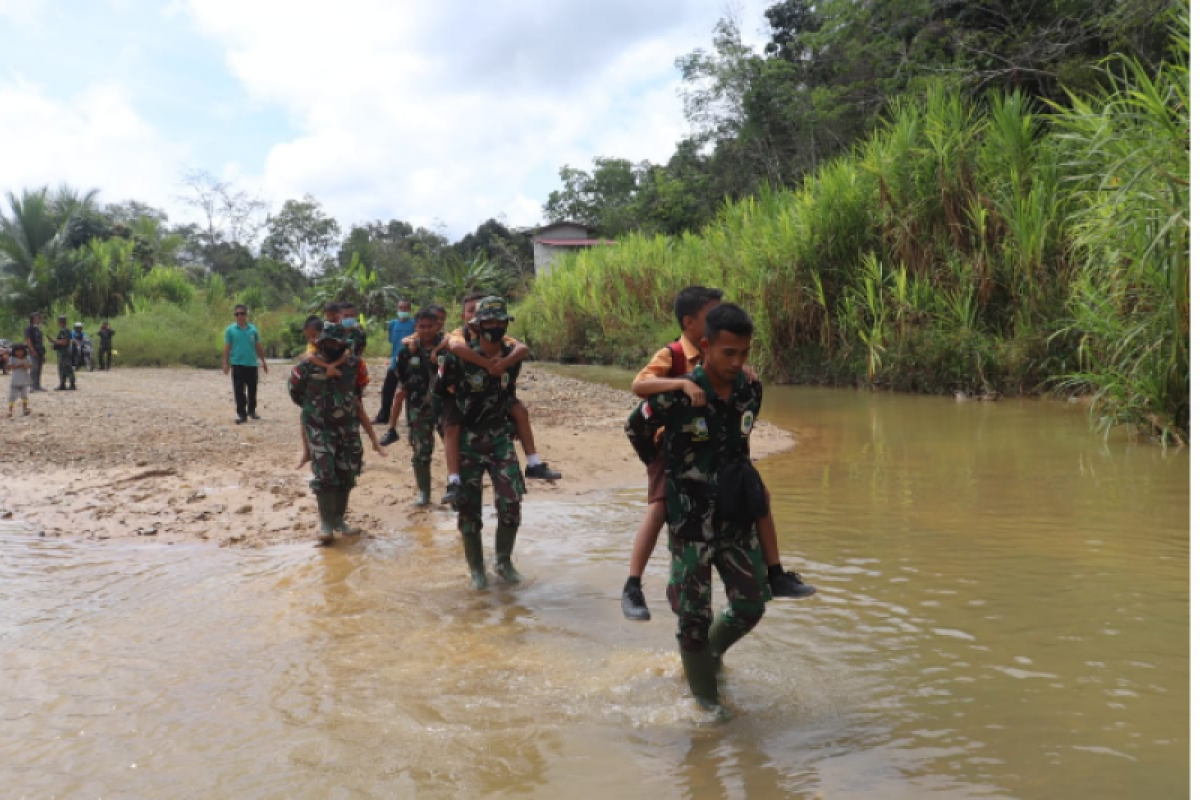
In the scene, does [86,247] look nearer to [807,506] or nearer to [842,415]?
[842,415]

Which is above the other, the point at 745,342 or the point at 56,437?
the point at 745,342

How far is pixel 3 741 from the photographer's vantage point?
3572mm

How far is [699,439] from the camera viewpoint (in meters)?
3.55

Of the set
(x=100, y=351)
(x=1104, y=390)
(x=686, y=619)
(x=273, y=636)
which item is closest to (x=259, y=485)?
(x=273, y=636)

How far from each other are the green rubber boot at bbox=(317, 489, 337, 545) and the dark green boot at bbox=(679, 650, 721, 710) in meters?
3.72

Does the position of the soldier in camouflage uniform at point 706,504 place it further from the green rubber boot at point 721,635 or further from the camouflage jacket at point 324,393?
the camouflage jacket at point 324,393

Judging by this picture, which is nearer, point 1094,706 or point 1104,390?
point 1094,706

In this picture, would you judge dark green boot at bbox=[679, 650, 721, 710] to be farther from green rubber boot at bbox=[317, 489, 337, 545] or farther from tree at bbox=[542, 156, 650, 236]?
tree at bbox=[542, 156, 650, 236]

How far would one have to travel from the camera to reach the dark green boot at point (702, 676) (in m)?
3.65

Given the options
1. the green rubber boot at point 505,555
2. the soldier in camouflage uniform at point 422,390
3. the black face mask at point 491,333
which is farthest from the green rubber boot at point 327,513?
the black face mask at point 491,333

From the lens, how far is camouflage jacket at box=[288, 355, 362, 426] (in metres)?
6.67

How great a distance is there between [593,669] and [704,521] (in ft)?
3.65

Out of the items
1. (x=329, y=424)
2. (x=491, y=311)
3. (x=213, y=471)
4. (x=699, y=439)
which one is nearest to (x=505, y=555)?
(x=491, y=311)

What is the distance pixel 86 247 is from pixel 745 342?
36.3 meters
